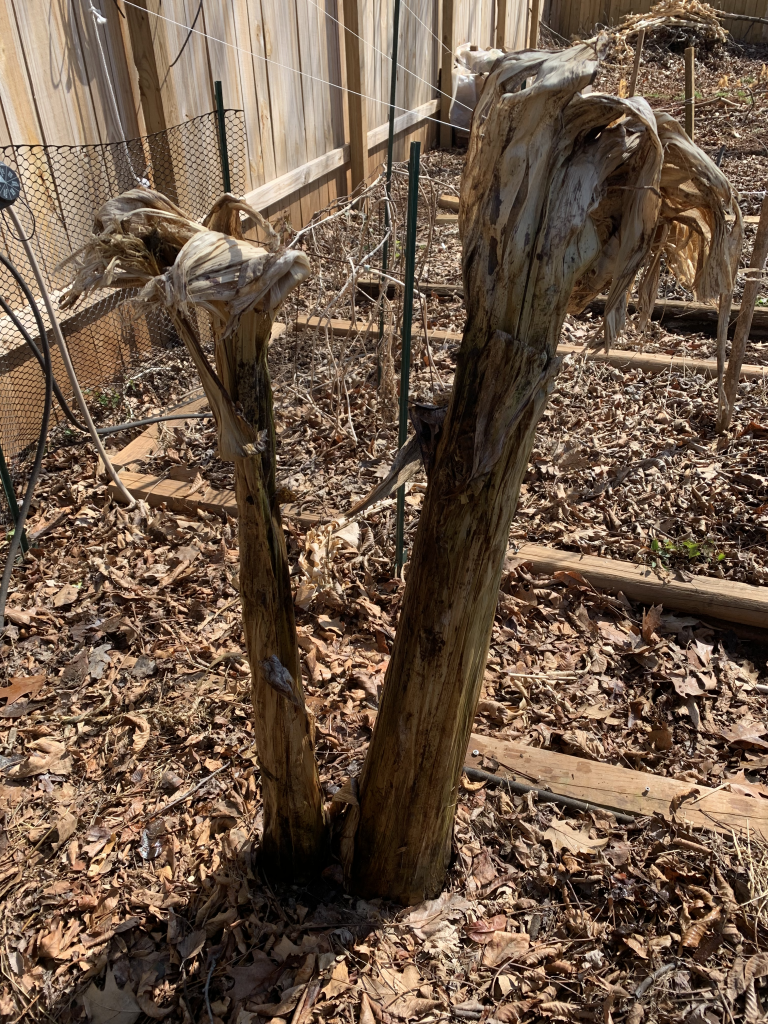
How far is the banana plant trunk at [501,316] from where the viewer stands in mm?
1174

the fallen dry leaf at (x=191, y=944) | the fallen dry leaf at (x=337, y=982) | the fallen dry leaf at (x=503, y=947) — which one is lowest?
the fallen dry leaf at (x=503, y=947)

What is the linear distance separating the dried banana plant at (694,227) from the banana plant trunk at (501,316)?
0.37 ft

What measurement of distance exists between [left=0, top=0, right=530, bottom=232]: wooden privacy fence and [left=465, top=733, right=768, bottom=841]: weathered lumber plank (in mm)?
3963

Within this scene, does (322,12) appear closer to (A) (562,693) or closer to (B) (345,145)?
(B) (345,145)

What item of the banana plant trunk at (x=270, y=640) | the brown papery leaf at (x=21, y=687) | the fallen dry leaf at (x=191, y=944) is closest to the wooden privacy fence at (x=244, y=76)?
the brown papery leaf at (x=21, y=687)

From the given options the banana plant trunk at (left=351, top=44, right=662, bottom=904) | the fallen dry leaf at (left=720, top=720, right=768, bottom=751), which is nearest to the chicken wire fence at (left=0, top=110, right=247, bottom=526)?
the banana plant trunk at (left=351, top=44, right=662, bottom=904)

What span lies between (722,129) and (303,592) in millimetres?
9971

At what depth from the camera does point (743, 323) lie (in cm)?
415

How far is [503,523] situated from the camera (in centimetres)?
152

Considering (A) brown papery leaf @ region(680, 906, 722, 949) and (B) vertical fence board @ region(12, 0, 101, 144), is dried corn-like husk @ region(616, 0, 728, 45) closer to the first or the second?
(B) vertical fence board @ region(12, 0, 101, 144)

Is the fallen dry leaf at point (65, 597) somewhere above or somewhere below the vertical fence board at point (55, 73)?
below

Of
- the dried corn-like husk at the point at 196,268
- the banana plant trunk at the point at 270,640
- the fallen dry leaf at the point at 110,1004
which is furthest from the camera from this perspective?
the fallen dry leaf at the point at 110,1004

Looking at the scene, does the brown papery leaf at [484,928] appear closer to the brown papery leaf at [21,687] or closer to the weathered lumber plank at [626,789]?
the weathered lumber plank at [626,789]

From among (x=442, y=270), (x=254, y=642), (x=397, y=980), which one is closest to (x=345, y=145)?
(x=442, y=270)
